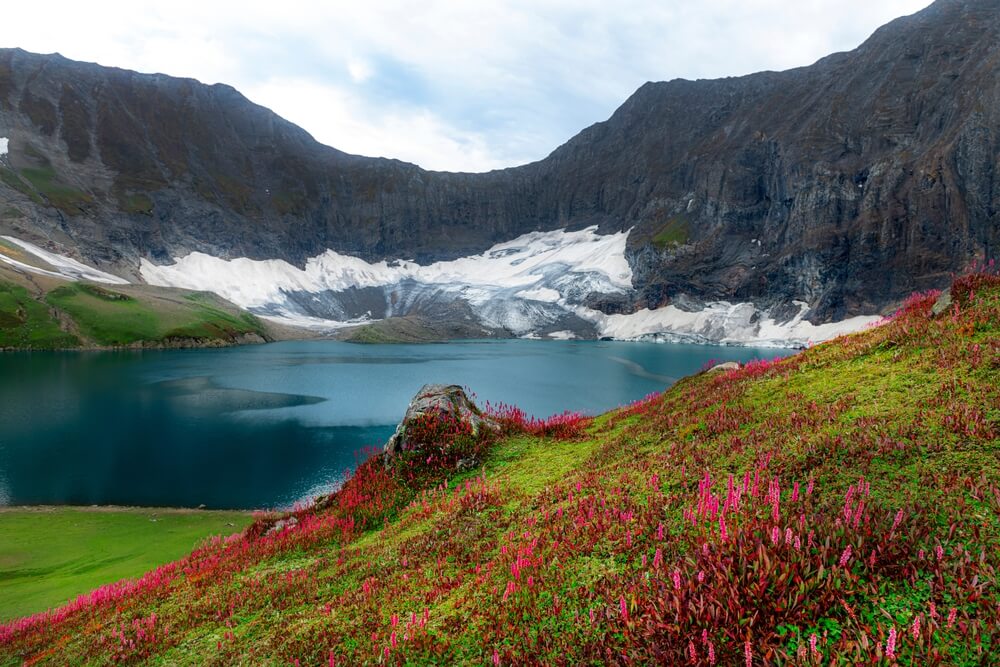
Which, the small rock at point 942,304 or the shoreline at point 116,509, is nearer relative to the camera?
the small rock at point 942,304

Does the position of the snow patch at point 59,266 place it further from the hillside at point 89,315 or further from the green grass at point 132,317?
the green grass at point 132,317

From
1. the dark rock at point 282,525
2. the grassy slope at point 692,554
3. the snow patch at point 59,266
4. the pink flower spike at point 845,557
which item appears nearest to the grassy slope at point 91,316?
the snow patch at point 59,266

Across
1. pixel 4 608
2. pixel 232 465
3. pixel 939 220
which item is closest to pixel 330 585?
A: pixel 4 608

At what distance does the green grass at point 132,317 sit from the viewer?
108250 millimetres

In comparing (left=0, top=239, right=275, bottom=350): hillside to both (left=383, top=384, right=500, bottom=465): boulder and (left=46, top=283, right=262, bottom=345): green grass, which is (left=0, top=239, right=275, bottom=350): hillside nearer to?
(left=46, top=283, right=262, bottom=345): green grass

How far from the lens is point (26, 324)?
98.6 metres

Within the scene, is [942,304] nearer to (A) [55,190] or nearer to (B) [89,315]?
(B) [89,315]

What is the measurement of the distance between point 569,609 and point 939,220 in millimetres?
179973

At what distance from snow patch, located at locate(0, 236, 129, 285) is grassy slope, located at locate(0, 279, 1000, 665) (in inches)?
6256

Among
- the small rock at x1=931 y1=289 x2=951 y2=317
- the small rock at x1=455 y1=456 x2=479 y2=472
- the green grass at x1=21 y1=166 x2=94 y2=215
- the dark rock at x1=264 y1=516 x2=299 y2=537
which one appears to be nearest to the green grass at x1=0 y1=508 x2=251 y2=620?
the dark rock at x1=264 y1=516 x2=299 y2=537

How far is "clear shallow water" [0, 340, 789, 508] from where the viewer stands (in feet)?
108

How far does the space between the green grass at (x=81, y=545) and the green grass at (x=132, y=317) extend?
336ft

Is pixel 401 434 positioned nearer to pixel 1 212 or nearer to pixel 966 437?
pixel 966 437

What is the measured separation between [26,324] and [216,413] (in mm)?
80180
